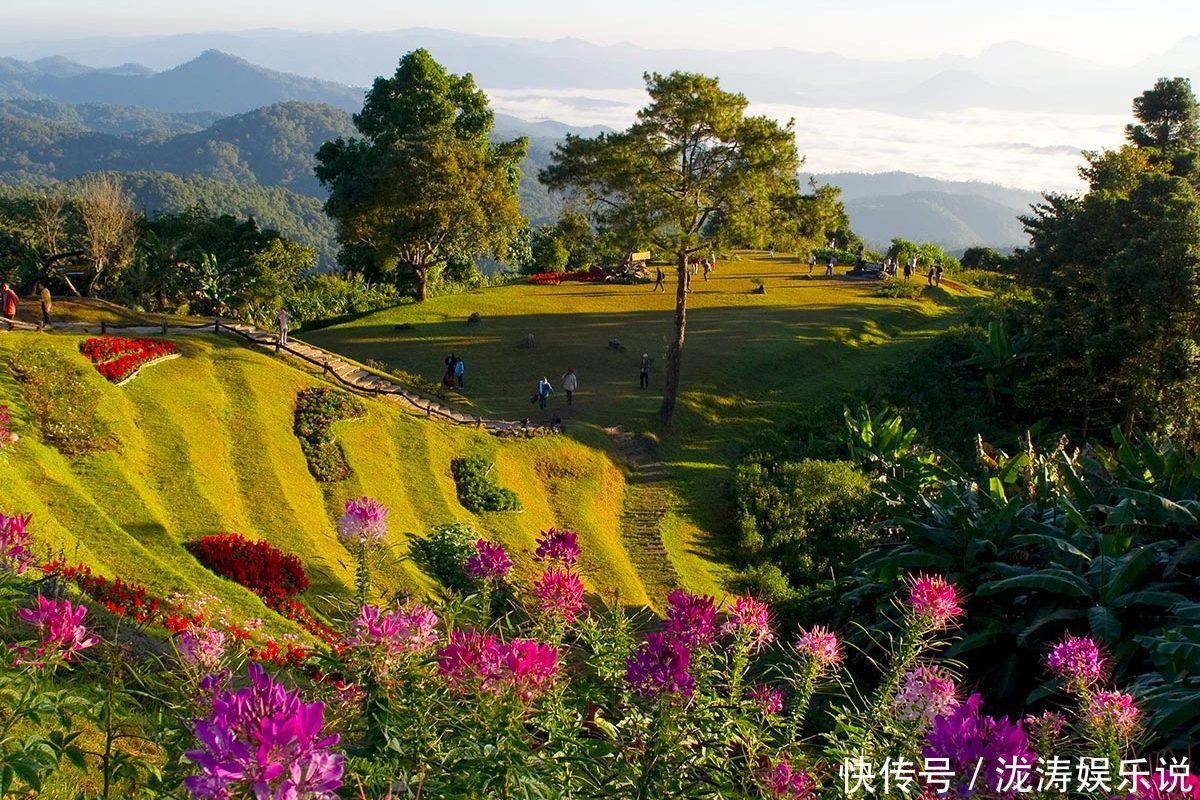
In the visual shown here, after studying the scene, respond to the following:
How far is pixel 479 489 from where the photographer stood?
19.6 meters

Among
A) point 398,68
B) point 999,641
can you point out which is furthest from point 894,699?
point 398,68

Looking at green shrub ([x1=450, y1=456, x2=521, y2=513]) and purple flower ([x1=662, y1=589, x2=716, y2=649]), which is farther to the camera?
green shrub ([x1=450, y1=456, x2=521, y2=513])

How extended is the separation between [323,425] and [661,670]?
16688 millimetres

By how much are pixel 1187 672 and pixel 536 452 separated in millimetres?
15374

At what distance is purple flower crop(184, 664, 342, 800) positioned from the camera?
2.54 m

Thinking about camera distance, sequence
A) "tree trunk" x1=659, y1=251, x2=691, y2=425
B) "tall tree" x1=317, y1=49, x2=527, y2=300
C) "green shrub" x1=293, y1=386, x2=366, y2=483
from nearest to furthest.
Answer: "green shrub" x1=293, y1=386, x2=366, y2=483 < "tree trunk" x1=659, y1=251, x2=691, y2=425 < "tall tree" x1=317, y1=49, x2=527, y2=300

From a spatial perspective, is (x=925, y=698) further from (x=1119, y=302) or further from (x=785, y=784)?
(x=1119, y=302)

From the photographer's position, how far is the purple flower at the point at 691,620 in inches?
172

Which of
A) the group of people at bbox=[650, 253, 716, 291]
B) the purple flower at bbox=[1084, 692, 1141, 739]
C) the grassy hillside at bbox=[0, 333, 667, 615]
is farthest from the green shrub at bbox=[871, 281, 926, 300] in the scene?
the purple flower at bbox=[1084, 692, 1141, 739]

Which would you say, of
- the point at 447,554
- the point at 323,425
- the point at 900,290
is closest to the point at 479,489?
the point at 323,425

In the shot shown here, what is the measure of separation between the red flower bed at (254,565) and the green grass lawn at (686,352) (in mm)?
8586

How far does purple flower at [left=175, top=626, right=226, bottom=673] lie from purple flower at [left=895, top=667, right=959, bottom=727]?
330 centimetres

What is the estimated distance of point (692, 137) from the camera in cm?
2247

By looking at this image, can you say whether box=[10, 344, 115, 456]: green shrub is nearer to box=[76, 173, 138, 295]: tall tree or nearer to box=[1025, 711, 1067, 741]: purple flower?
box=[76, 173, 138, 295]: tall tree
